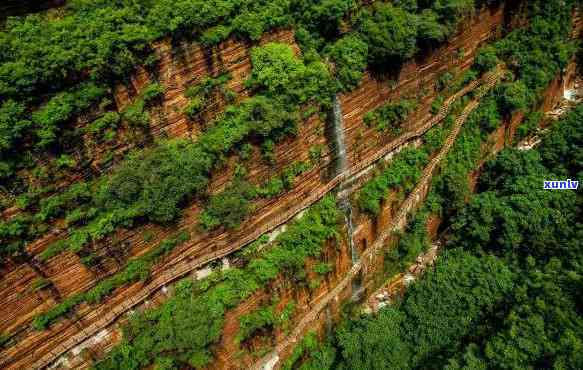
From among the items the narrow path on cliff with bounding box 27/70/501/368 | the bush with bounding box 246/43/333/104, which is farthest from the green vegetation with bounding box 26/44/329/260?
the narrow path on cliff with bounding box 27/70/501/368

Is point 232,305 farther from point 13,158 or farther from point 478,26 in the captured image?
point 478,26

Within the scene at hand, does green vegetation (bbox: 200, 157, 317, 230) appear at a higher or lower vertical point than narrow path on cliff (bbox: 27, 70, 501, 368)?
higher

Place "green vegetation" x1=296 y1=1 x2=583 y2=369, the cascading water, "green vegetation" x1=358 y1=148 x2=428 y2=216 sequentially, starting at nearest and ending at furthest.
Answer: "green vegetation" x1=296 y1=1 x2=583 y2=369
the cascading water
"green vegetation" x1=358 y1=148 x2=428 y2=216

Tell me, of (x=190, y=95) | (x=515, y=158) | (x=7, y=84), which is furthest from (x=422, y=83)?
(x=7, y=84)

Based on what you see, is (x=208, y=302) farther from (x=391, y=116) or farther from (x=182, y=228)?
(x=391, y=116)

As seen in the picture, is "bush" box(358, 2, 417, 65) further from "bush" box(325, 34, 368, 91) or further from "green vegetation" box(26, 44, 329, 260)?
"green vegetation" box(26, 44, 329, 260)

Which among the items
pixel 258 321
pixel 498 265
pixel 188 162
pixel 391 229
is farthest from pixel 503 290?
pixel 188 162

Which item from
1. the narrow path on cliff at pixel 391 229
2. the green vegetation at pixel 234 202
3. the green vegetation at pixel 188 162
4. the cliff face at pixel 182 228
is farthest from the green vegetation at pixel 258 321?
the green vegetation at pixel 188 162
